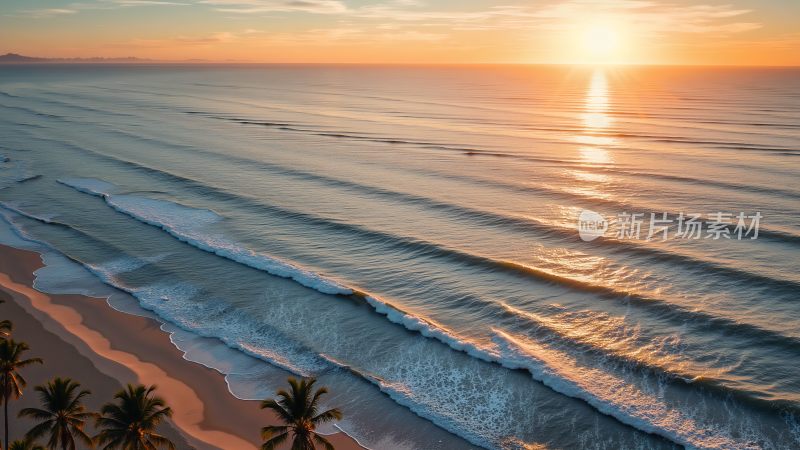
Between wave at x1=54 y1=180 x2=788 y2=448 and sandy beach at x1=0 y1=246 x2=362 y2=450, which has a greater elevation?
wave at x1=54 y1=180 x2=788 y2=448

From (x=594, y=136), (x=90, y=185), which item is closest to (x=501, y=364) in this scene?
(x=90, y=185)

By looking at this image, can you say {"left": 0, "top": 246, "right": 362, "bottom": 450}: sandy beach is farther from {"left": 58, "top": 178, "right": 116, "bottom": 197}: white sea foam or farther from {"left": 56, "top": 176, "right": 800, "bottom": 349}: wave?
{"left": 58, "top": 178, "right": 116, "bottom": 197}: white sea foam

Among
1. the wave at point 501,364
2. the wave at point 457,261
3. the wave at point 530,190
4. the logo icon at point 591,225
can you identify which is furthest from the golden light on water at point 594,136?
the wave at point 501,364

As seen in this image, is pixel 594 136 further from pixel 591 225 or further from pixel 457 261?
pixel 457 261

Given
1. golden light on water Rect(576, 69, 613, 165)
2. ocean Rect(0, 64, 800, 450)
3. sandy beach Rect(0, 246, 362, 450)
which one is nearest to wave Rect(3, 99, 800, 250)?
ocean Rect(0, 64, 800, 450)

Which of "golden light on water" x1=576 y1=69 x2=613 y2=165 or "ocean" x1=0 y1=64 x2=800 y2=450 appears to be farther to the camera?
"golden light on water" x1=576 y1=69 x2=613 y2=165

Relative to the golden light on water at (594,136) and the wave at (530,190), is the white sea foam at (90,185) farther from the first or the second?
the golden light on water at (594,136)
